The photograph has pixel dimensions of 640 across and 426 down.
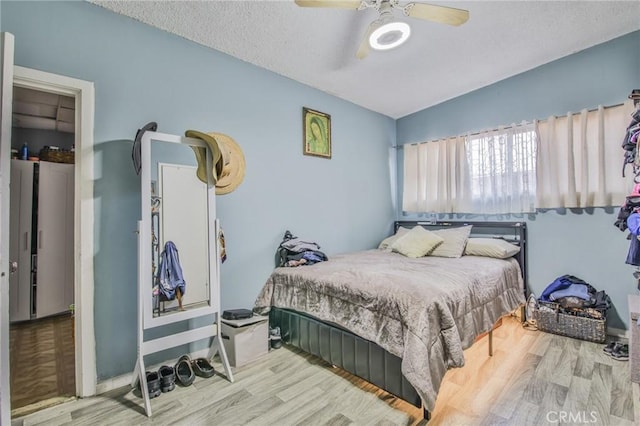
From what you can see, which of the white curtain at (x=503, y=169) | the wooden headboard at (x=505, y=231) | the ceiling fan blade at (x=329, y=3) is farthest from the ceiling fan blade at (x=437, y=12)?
the wooden headboard at (x=505, y=231)

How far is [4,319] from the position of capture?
4.69 ft

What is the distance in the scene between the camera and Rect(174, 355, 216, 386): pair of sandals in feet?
6.91

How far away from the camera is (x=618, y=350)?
2.36m

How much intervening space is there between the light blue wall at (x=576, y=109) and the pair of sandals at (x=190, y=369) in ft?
11.1

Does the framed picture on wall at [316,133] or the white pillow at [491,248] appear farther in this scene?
the framed picture on wall at [316,133]

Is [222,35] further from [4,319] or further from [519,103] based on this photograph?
[519,103]

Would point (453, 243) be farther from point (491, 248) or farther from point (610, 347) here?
point (610, 347)

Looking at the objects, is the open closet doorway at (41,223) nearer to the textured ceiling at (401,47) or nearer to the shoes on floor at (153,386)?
the shoes on floor at (153,386)

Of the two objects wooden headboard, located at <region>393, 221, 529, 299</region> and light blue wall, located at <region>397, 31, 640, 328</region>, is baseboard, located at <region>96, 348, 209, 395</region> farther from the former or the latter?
light blue wall, located at <region>397, 31, 640, 328</region>

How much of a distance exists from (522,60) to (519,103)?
49 centimetres

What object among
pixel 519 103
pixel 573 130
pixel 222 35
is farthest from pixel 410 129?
pixel 222 35

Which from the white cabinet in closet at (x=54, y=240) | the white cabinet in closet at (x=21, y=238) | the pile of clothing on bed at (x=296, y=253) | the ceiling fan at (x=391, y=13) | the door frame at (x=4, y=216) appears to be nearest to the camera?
the door frame at (x=4, y=216)

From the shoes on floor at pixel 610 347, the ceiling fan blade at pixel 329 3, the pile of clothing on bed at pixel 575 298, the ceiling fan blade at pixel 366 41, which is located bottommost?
the shoes on floor at pixel 610 347

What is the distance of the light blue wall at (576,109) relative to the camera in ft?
8.82
